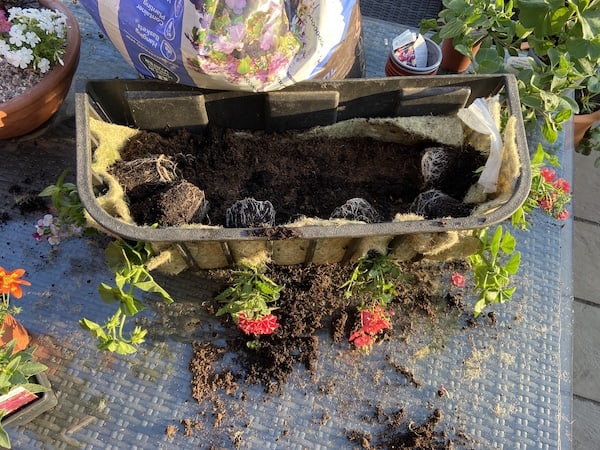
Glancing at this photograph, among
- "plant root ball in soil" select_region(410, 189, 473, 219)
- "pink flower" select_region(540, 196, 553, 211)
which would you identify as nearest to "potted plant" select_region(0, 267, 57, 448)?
"plant root ball in soil" select_region(410, 189, 473, 219)

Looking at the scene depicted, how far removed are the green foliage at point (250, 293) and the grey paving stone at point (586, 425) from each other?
35.6 inches

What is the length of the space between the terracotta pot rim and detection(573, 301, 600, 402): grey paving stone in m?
1.45

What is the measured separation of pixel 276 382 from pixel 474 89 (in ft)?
2.34

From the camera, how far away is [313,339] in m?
1.00

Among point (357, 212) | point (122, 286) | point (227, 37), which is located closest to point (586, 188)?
point (357, 212)

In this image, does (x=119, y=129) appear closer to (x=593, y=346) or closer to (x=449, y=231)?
(x=449, y=231)

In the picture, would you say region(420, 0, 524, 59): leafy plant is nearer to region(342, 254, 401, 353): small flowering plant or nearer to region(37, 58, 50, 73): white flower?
region(342, 254, 401, 353): small flowering plant

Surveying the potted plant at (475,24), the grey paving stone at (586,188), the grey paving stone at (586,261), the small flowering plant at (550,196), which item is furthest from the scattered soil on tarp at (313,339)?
the grey paving stone at (586,188)

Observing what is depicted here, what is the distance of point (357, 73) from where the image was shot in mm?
1201

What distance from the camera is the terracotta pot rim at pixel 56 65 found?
1.03 m

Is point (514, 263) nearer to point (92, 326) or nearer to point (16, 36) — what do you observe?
point (92, 326)

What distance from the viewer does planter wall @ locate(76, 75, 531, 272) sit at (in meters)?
0.81

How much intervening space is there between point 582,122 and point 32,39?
1301 millimetres

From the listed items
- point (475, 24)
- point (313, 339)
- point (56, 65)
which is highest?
point (475, 24)
